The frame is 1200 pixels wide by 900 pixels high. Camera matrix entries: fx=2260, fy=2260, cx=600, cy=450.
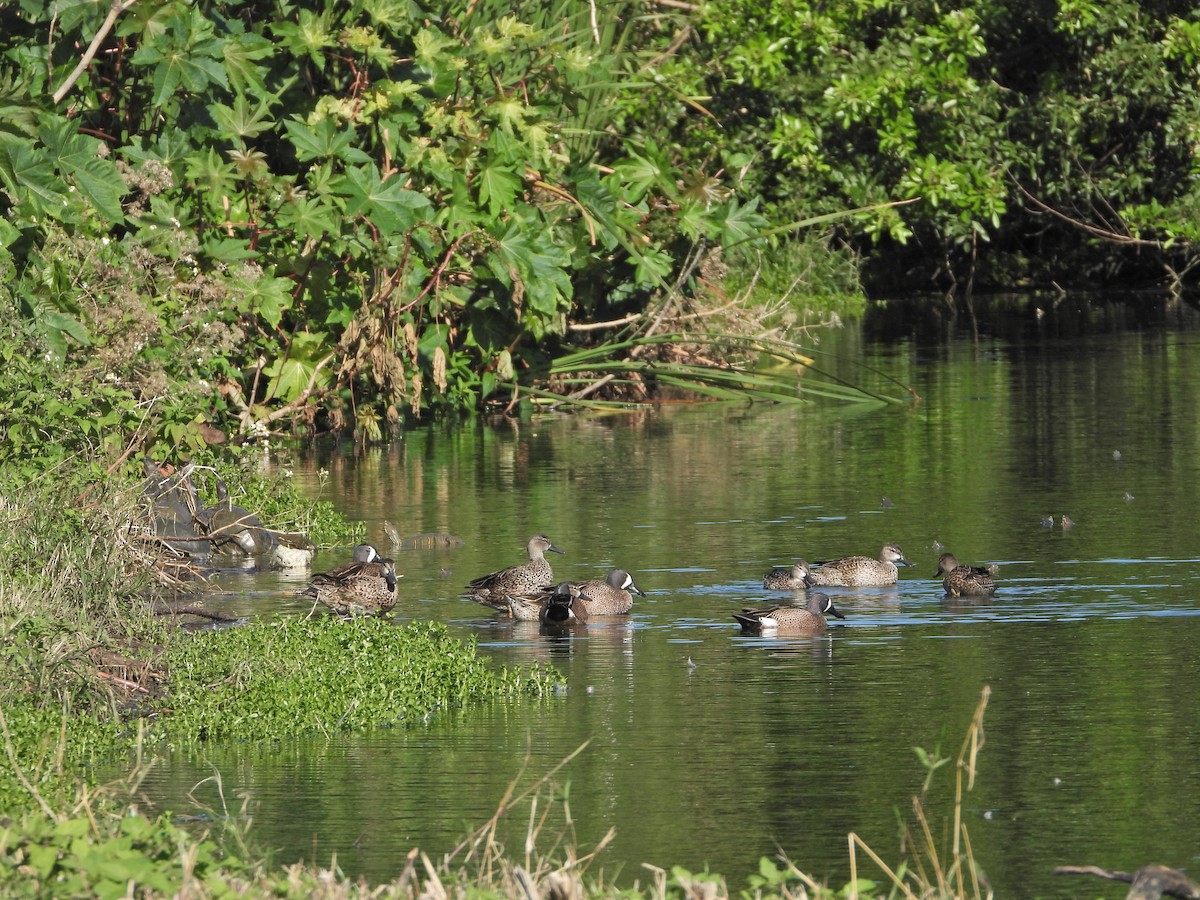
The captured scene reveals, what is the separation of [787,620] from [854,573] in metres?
1.85

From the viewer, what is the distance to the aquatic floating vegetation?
10.8m

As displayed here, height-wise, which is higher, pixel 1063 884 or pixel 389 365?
pixel 389 365

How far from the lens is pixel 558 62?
2406cm

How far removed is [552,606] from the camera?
13.7m

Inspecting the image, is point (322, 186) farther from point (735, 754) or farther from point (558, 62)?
point (735, 754)

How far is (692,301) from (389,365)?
5.63 meters

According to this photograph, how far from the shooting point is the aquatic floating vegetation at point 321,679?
10805mm

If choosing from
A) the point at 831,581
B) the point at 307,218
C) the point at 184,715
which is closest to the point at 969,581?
the point at 831,581

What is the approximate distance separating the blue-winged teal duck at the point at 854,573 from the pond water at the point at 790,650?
0.13 metres

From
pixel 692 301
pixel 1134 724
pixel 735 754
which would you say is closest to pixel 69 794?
pixel 735 754

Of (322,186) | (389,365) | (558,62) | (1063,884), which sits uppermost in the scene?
(558,62)

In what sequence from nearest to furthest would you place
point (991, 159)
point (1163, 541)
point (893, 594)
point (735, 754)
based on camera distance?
1. point (735, 754)
2. point (893, 594)
3. point (1163, 541)
4. point (991, 159)

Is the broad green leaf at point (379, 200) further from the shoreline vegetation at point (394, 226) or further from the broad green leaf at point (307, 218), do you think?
the broad green leaf at point (307, 218)

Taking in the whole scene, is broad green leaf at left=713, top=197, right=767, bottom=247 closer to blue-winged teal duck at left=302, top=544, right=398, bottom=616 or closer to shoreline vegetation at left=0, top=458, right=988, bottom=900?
blue-winged teal duck at left=302, top=544, right=398, bottom=616
